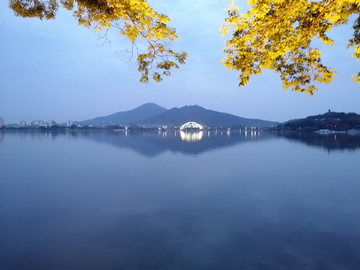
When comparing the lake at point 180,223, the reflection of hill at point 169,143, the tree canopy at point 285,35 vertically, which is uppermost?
the tree canopy at point 285,35

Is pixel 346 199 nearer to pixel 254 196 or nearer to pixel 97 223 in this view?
pixel 254 196

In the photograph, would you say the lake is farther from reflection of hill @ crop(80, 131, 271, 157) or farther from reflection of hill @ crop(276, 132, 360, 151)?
reflection of hill @ crop(276, 132, 360, 151)

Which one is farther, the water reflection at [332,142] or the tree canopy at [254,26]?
the water reflection at [332,142]

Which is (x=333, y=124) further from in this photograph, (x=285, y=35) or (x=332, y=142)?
(x=285, y=35)

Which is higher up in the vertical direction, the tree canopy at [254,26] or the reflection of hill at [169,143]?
the tree canopy at [254,26]

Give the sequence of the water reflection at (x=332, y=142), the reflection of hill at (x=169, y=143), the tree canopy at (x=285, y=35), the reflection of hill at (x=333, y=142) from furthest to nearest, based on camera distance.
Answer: the reflection of hill at (x=333, y=142), the water reflection at (x=332, y=142), the reflection of hill at (x=169, y=143), the tree canopy at (x=285, y=35)

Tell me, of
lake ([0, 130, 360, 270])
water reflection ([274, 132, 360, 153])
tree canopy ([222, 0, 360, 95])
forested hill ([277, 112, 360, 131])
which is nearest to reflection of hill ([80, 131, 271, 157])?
water reflection ([274, 132, 360, 153])

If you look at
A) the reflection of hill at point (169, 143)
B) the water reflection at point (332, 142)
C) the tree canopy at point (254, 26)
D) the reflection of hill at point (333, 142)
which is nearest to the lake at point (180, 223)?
the tree canopy at point (254, 26)

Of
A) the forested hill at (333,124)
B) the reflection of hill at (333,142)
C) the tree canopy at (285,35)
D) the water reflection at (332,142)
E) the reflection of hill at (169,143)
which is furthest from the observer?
the forested hill at (333,124)

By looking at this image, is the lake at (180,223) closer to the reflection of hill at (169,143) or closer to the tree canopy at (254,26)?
the tree canopy at (254,26)

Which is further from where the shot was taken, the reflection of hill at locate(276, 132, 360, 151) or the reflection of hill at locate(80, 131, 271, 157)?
the reflection of hill at locate(276, 132, 360, 151)

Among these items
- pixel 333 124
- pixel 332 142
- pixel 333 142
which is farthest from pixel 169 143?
pixel 333 124

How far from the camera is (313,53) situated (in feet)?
14.5

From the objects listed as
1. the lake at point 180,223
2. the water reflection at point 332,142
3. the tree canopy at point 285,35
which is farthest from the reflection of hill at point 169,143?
the tree canopy at point 285,35
